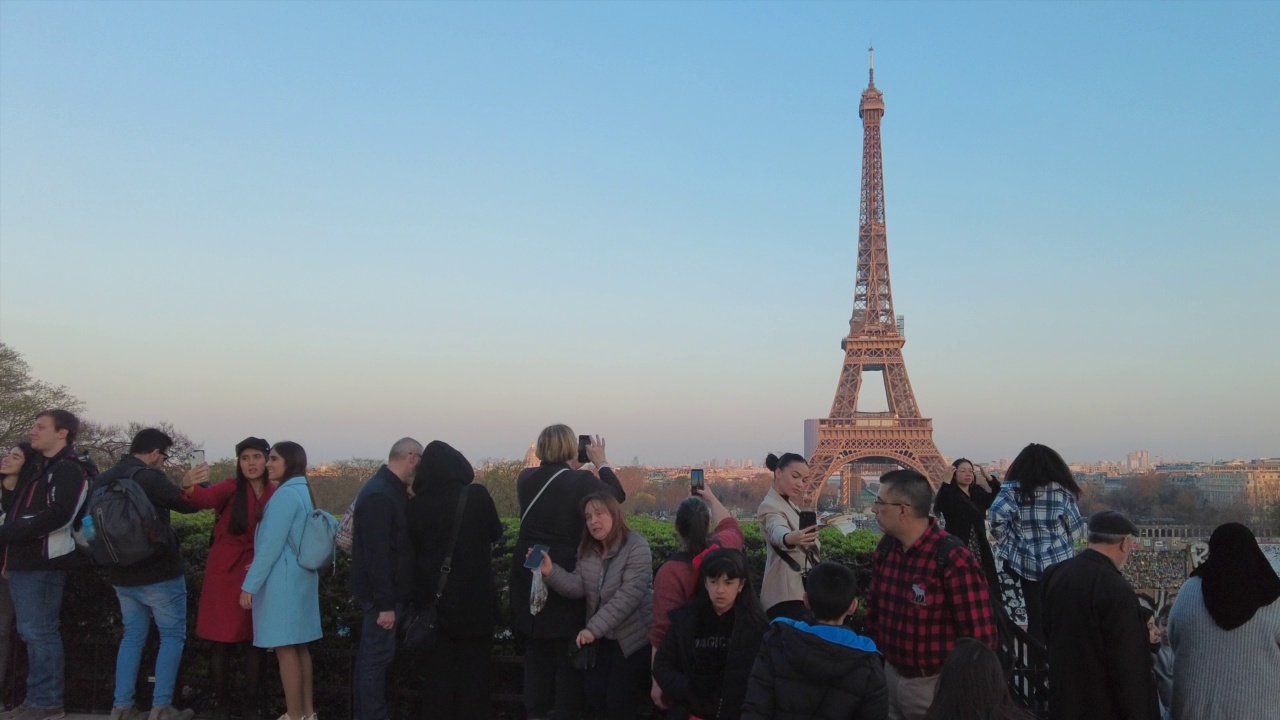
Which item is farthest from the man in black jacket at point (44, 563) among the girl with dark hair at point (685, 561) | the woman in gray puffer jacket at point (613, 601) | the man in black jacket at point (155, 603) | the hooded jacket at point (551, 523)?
the girl with dark hair at point (685, 561)

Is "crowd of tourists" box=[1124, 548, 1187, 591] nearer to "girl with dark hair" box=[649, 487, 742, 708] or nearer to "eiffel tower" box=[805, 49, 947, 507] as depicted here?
"eiffel tower" box=[805, 49, 947, 507]

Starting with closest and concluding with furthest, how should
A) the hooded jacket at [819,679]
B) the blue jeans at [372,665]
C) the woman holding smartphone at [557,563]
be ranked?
the hooded jacket at [819,679] < the woman holding smartphone at [557,563] < the blue jeans at [372,665]

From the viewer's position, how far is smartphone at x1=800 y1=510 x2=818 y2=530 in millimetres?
4609

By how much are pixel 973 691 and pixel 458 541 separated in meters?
3.12

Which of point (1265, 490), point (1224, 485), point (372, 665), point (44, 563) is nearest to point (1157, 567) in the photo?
point (372, 665)

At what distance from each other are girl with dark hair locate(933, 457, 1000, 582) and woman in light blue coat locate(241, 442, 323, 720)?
14.7 ft

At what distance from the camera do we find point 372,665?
5301 mm

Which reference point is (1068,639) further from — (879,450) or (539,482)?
(879,450)

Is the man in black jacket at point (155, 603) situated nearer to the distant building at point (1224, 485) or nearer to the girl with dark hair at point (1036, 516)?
the girl with dark hair at point (1036, 516)

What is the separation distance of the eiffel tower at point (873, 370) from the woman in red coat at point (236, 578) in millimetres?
39506

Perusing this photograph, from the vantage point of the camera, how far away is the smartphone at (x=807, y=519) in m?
4.61

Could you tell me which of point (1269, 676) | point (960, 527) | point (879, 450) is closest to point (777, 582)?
point (1269, 676)

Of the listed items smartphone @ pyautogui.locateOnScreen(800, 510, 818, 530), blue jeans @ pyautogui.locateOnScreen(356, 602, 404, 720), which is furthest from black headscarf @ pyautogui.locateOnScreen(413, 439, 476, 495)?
Answer: smartphone @ pyautogui.locateOnScreen(800, 510, 818, 530)

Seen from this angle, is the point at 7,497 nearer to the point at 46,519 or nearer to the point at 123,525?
the point at 46,519
